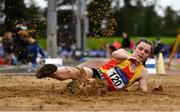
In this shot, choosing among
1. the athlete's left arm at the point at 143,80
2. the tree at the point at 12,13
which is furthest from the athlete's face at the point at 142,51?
the tree at the point at 12,13

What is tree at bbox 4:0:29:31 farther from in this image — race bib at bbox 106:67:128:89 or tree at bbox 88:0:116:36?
race bib at bbox 106:67:128:89

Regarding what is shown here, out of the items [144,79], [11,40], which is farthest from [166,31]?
[144,79]

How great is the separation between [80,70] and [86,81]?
0.80ft

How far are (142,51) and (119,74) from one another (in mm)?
604

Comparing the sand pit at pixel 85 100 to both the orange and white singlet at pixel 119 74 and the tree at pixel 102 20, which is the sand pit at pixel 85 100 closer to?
the orange and white singlet at pixel 119 74

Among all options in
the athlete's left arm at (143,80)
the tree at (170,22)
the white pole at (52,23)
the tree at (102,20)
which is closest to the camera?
the athlete's left arm at (143,80)

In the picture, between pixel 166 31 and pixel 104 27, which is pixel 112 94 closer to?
pixel 104 27

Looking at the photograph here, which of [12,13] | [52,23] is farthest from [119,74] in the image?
[12,13]

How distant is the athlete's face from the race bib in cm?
42

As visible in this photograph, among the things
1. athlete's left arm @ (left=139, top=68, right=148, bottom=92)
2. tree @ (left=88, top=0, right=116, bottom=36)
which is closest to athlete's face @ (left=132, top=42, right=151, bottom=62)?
athlete's left arm @ (left=139, top=68, right=148, bottom=92)

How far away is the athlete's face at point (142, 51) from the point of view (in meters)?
10.9

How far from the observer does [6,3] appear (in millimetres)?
24547

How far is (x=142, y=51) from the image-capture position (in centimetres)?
1088

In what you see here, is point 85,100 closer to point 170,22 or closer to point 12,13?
point 12,13
